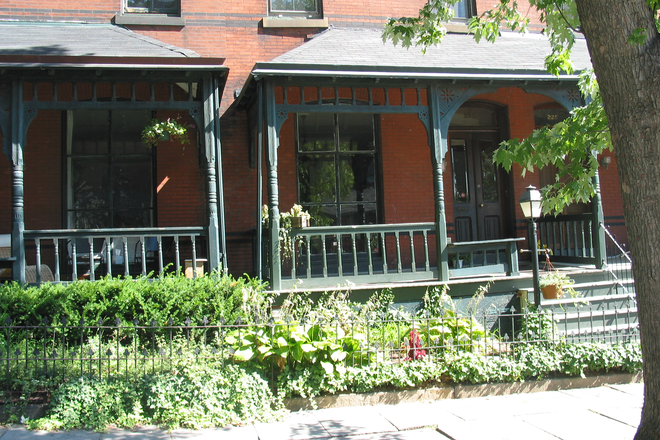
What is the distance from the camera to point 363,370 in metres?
5.54

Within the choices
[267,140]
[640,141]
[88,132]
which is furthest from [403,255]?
[640,141]

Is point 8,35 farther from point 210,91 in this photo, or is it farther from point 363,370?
point 363,370

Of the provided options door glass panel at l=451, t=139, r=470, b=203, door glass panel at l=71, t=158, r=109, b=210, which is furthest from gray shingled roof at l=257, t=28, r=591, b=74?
door glass panel at l=71, t=158, r=109, b=210

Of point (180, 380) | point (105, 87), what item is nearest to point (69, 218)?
point (105, 87)

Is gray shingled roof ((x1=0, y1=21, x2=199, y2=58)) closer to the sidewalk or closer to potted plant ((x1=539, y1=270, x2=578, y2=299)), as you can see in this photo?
the sidewalk

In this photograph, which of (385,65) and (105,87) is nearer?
(385,65)

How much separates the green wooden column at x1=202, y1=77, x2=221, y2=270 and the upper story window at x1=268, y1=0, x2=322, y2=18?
3.29 meters

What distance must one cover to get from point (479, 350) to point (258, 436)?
2.86 metres

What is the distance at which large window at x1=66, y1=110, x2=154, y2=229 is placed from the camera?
9172mm

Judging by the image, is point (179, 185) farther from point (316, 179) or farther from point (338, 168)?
point (338, 168)

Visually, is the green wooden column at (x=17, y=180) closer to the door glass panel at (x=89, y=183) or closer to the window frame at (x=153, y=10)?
the door glass panel at (x=89, y=183)

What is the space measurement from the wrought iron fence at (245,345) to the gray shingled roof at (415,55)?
141 inches

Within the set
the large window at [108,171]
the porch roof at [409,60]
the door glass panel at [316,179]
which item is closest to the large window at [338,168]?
the door glass panel at [316,179]

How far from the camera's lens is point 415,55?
28.6 ft
